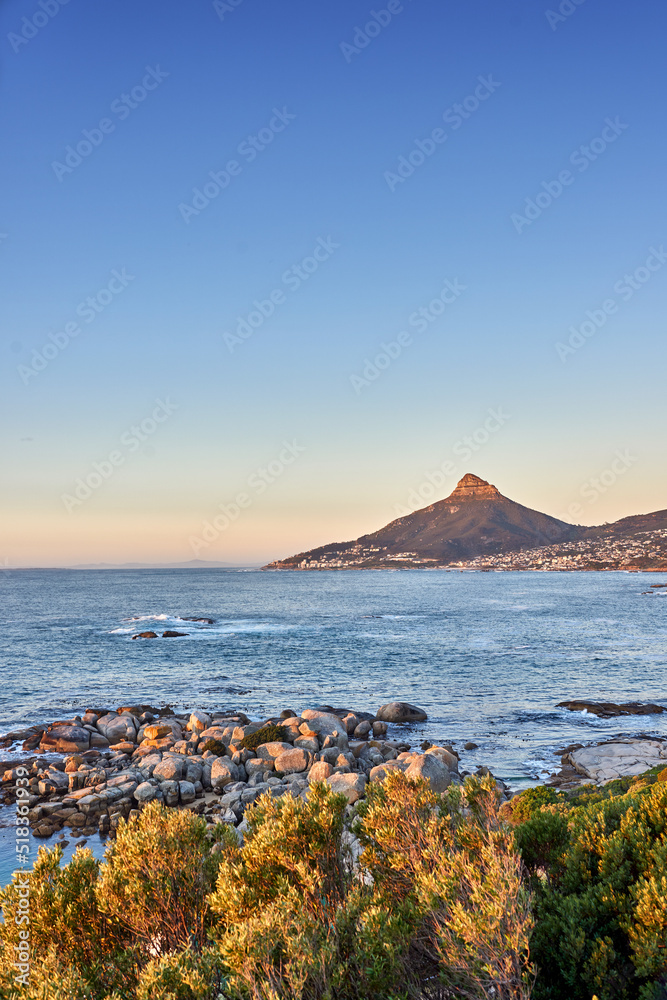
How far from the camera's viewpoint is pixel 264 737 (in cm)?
2666

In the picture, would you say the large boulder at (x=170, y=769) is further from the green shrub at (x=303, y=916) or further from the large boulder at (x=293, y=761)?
the green shrub at (x=303, y=916)

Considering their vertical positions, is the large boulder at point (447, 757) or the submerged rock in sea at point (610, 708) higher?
the large boulder at point (447, 757)

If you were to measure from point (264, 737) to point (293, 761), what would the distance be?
9.29 feet

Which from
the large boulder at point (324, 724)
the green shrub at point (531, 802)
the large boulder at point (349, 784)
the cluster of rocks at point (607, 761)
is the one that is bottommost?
the cluster of rocks at point (607, 761)

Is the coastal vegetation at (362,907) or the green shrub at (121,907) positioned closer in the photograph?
the coastal vegetation at (362,907)

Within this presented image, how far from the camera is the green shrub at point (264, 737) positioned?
26406 mm

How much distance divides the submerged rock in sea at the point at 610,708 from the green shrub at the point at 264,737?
17533 mm

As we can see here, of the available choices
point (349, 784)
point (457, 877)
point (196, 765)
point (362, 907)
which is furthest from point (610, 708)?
point (362, 907)

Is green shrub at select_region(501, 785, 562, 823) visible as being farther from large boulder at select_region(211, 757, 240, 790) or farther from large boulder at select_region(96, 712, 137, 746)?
large boulder at select_region(96, 712, 137, 746)

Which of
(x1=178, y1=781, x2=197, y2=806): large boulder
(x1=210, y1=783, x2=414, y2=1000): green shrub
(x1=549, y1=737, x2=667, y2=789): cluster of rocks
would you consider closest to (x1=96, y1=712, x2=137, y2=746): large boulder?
(x1=178, y1=781, x2=197, y2=806): large boulder

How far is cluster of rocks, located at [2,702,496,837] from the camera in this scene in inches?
816

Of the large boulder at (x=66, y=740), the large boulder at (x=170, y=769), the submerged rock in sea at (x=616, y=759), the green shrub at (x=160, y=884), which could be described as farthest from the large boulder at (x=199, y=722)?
the green shrub at (x=160, y=884)

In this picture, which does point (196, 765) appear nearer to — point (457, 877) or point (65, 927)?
point (65, 927)

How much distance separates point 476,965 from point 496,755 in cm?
2296
